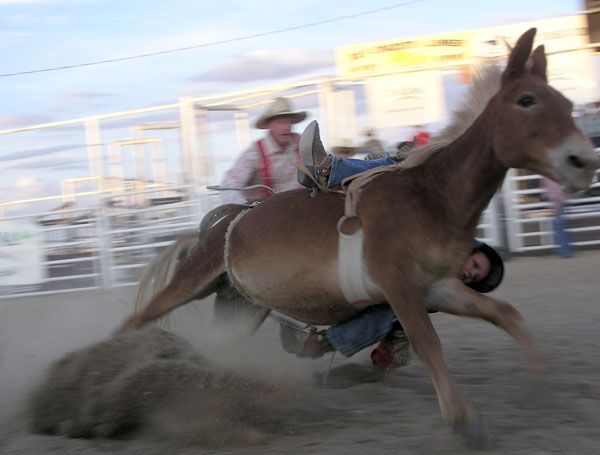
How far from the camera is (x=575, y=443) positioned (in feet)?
9.29

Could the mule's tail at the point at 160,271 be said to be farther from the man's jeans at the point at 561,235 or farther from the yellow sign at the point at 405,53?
the yellow sign at the point at 405,53

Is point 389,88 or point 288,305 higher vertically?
point 389,88

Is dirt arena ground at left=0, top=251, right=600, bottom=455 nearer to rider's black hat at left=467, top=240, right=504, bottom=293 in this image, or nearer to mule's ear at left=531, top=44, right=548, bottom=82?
rider's black hat at left=467, top=240, right=504, bottom=293

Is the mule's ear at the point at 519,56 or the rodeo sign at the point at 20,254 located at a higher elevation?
the mule's ear at the point at 519,56

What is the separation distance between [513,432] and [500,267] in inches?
46.8

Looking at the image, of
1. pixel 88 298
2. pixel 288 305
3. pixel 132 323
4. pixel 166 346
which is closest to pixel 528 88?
pixel 288 305

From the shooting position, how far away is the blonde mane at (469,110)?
11.2 ft

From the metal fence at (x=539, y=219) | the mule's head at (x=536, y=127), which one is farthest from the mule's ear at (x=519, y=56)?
the metal fence at (x=539, y=219)

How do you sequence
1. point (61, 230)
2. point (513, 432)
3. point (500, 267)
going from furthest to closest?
point (61, 230) → point (500, 267) → point (513, 432)

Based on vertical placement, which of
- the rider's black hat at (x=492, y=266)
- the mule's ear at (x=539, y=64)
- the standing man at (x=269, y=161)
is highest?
the mule's ear at (x=539, y=64)

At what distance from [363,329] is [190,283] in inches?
37.1

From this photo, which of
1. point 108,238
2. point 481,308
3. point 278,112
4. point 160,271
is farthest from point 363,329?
point 108,238

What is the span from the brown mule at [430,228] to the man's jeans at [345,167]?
0.11 m

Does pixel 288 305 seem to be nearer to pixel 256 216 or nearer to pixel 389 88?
pixel 256 216
